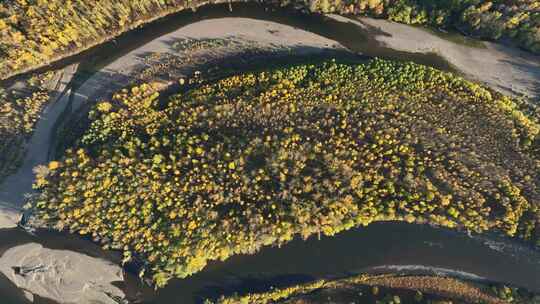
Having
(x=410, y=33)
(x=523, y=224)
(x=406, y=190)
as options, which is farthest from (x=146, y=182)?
(x=523, y=224)

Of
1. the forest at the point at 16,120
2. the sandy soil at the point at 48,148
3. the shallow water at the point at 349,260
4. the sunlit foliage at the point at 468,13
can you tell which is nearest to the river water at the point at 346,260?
the shallow water at the point at 349,260

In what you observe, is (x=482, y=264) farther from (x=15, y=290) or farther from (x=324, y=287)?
(x=15, y=290)

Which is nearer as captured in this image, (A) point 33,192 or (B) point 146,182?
(B) point 146,182

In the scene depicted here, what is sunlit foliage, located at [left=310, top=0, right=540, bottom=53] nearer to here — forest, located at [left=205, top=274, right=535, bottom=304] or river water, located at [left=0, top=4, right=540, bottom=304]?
river water, located at [left=0, top=4, right=540, bottom=304]

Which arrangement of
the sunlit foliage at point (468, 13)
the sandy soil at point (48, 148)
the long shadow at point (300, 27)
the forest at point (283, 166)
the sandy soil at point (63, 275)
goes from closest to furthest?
the forest at point (283, 166), the sandy soil at point (63, 275), the sandy soil at point (48, 148), the sunlit foliage at point (468, 13), the long shadow at point (300, 27)

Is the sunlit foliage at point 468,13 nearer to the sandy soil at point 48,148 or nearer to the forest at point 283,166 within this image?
the sandy soil at point 48,148
